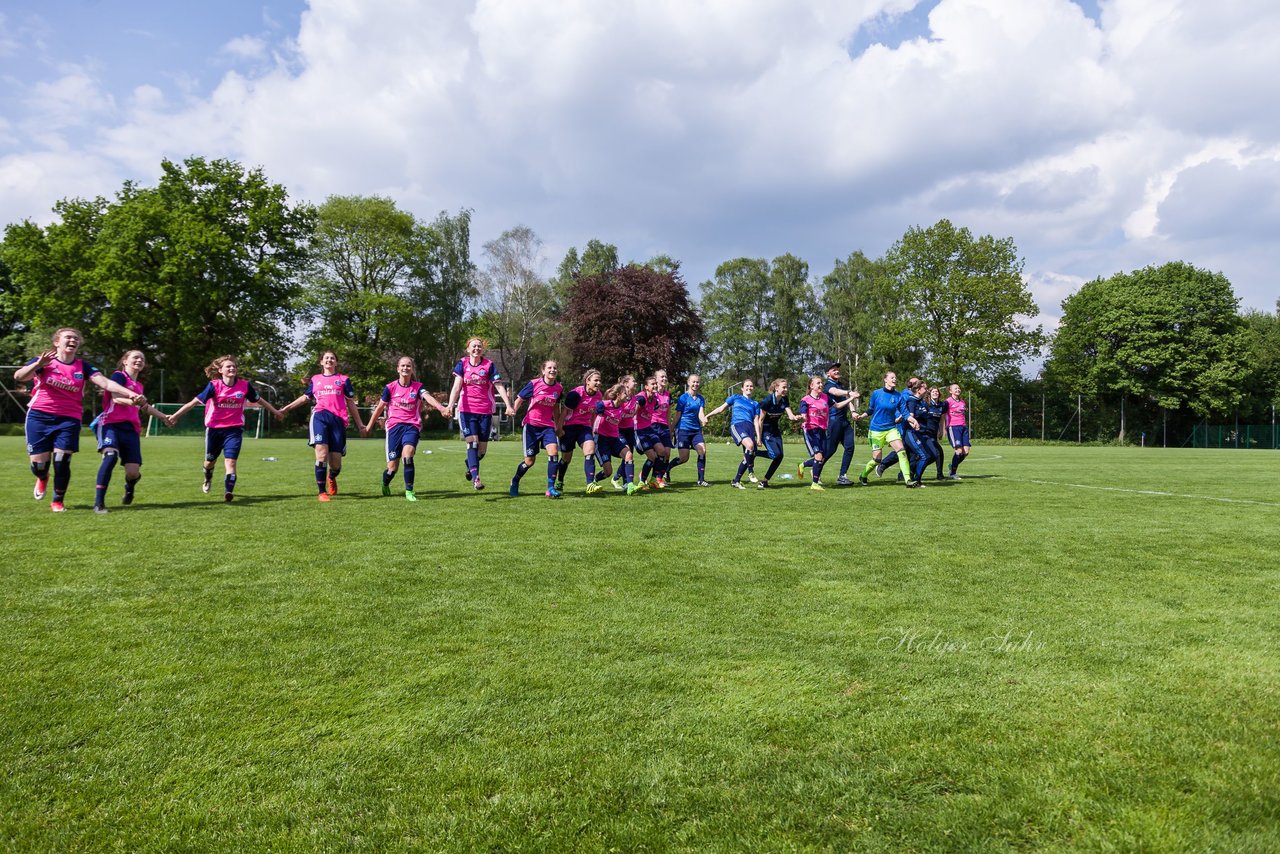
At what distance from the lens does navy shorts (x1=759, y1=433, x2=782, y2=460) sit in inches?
517

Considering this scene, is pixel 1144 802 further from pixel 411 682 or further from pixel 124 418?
pixel 124 418

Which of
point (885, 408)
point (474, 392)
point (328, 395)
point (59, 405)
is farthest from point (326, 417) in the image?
point (885, 408)

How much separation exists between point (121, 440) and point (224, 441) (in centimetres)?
127

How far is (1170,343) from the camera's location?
2005 inches

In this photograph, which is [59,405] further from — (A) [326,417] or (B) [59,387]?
(A) [326,417]

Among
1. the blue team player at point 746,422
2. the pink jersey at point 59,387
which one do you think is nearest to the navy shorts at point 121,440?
the pink jersey at point 59,387

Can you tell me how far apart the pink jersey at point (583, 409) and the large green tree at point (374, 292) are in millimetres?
39613

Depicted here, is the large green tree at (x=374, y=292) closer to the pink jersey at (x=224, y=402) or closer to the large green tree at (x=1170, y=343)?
the pink jersey at (x=224, y=402)

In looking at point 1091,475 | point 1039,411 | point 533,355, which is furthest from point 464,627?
point 533,355

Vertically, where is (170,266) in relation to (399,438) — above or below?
above

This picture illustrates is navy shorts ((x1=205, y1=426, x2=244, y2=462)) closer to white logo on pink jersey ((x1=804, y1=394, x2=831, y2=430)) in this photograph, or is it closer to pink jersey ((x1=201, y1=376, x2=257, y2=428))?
pink jersey ((x1=201, y1=376, x2=257, y2=428))

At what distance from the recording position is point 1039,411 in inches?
1987

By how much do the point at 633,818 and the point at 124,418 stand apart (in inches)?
382

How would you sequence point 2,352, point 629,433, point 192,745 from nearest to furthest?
point 192,745 → point 629,433 → point 2,352
